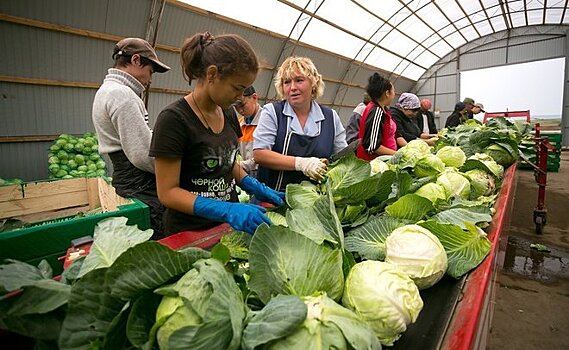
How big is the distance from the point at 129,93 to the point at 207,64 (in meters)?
0.85

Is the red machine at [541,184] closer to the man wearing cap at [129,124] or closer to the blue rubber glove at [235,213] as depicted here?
the blue rubber glove at [235,213]

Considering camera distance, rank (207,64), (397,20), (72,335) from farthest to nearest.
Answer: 1. (397,20)
2. (207,64)
3. (72,335)

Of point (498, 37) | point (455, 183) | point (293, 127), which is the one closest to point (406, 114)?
point (293, 127)

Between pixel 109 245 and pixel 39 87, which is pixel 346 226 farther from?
pixel 39 87

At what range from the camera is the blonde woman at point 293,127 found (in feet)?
7.55

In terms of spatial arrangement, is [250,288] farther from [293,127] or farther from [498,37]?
[498,37]

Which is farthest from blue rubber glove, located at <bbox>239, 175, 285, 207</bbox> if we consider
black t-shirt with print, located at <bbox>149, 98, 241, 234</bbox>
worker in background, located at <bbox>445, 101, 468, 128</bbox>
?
worker in background, located at <bbox>445, 101, 468, 128</bbox>

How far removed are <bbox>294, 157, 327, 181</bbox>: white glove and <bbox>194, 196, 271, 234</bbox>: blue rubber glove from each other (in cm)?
60

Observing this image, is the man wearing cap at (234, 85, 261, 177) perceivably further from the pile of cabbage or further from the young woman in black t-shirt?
the pile of cabbage

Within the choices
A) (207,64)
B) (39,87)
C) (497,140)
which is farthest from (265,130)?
(39,87)

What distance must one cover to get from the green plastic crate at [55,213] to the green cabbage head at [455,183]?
1711 mm

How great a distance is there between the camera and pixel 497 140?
3.28 meters

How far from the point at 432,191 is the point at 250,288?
1197mm

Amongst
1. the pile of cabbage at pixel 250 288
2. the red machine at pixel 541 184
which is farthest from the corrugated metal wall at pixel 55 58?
the red machine at pixel 541 184
